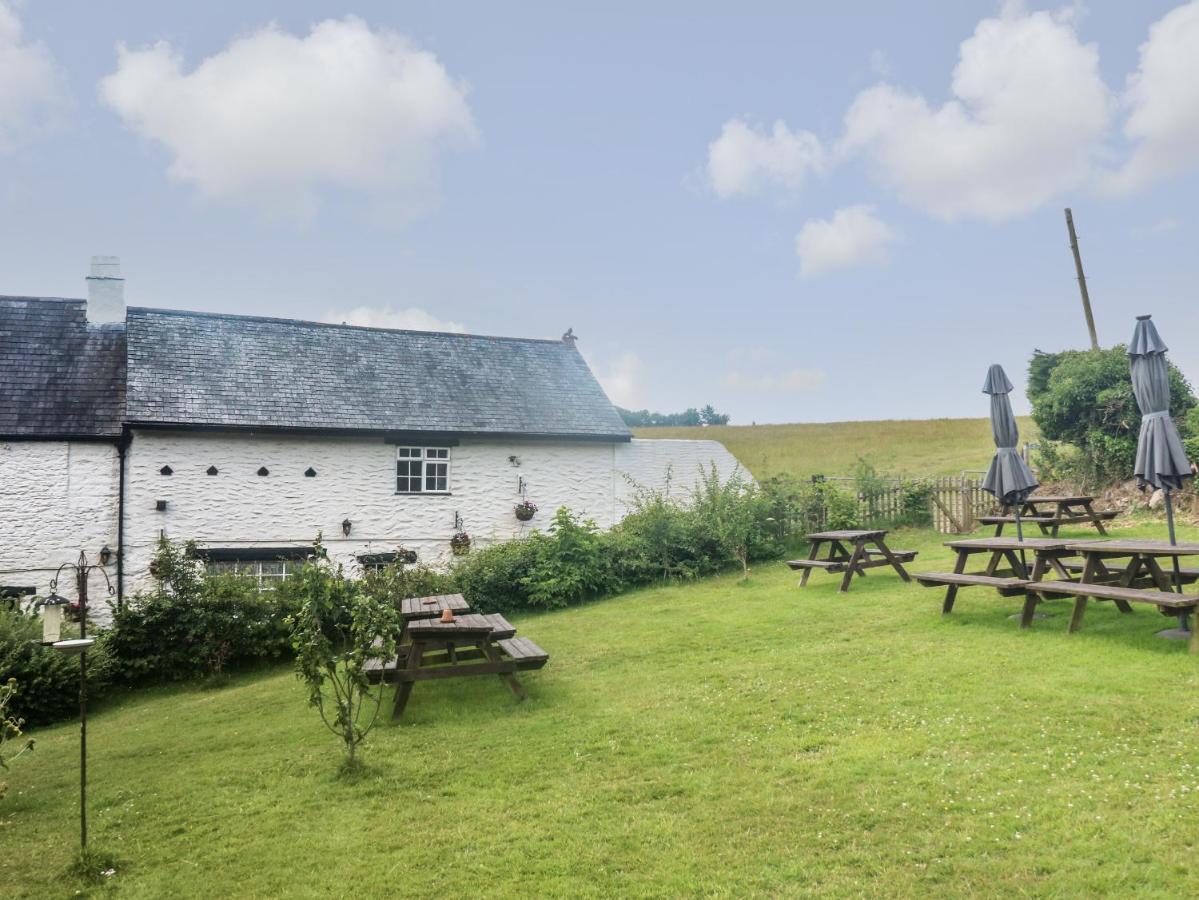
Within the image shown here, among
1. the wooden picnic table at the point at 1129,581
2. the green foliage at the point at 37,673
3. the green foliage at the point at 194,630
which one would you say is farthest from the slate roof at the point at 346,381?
the wooden picnic table at the point at 1129,581

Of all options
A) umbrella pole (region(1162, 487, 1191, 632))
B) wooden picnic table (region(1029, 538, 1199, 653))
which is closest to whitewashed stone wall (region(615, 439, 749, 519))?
wooden picnic table (region(1029, 538, 1199, 653))

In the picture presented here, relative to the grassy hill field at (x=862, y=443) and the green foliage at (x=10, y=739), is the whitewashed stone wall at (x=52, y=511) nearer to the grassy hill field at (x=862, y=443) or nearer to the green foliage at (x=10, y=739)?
the green foliage at (x=10, y=739)

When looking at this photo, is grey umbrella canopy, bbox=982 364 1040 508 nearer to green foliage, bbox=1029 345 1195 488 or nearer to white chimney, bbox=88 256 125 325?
green foliage, bbox=1029 345 1195 488

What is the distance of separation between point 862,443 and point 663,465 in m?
25.2

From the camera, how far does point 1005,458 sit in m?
10.1

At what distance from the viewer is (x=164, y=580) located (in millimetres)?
13219

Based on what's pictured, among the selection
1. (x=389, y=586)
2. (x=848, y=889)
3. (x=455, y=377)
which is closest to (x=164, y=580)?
(x=389, y=586)

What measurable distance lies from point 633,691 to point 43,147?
13778mm

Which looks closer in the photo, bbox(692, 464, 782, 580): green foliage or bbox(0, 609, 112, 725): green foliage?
bbox(0, 609, 112, 725): green foliage

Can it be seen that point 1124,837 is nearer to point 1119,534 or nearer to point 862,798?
point 862,798

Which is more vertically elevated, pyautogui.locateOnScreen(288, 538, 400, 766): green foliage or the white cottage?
the white cottage

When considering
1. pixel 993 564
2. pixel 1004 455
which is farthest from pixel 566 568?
pixel 1004 455

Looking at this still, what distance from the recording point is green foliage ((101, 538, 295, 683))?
40.0ft

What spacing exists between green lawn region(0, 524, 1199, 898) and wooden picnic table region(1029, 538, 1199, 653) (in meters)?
0.41
